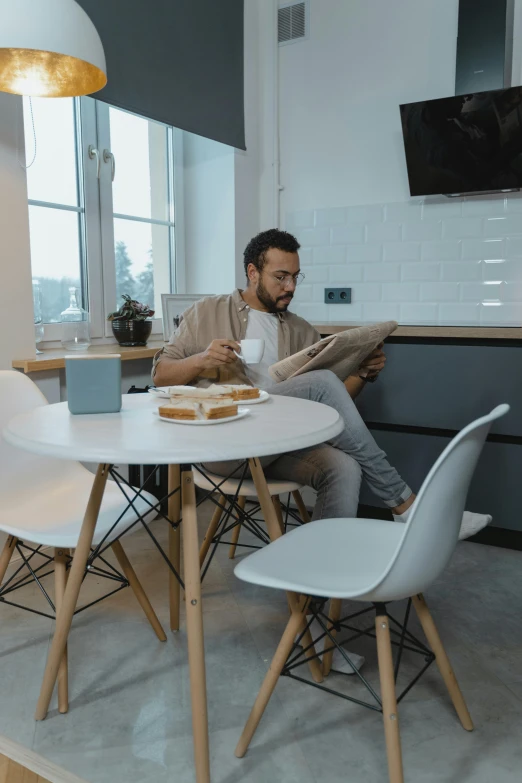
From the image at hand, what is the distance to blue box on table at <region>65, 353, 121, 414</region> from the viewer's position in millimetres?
1355

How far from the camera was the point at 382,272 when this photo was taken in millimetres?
3195

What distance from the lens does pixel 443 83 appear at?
2.95 metres

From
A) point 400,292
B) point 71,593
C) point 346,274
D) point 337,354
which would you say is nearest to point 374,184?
point 346,274

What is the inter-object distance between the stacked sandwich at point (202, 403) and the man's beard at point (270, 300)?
2.51 feet

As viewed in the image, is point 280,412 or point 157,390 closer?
point 280,412

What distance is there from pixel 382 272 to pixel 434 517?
2338mm

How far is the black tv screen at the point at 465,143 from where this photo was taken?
2.63m

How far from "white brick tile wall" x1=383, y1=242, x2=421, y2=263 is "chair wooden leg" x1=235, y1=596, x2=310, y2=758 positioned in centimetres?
222

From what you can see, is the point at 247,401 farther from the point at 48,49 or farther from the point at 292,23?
the point at 292,23

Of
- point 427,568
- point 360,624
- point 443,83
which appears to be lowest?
point 360,624

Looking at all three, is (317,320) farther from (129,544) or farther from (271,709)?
(271,709)

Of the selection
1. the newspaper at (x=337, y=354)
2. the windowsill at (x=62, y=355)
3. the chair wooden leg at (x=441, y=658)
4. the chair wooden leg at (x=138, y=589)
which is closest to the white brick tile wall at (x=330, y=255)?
the windowsill at (x=62, y=355)

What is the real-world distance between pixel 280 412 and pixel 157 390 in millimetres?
410

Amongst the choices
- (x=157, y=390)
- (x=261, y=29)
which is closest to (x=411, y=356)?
(x=157, y=390)
